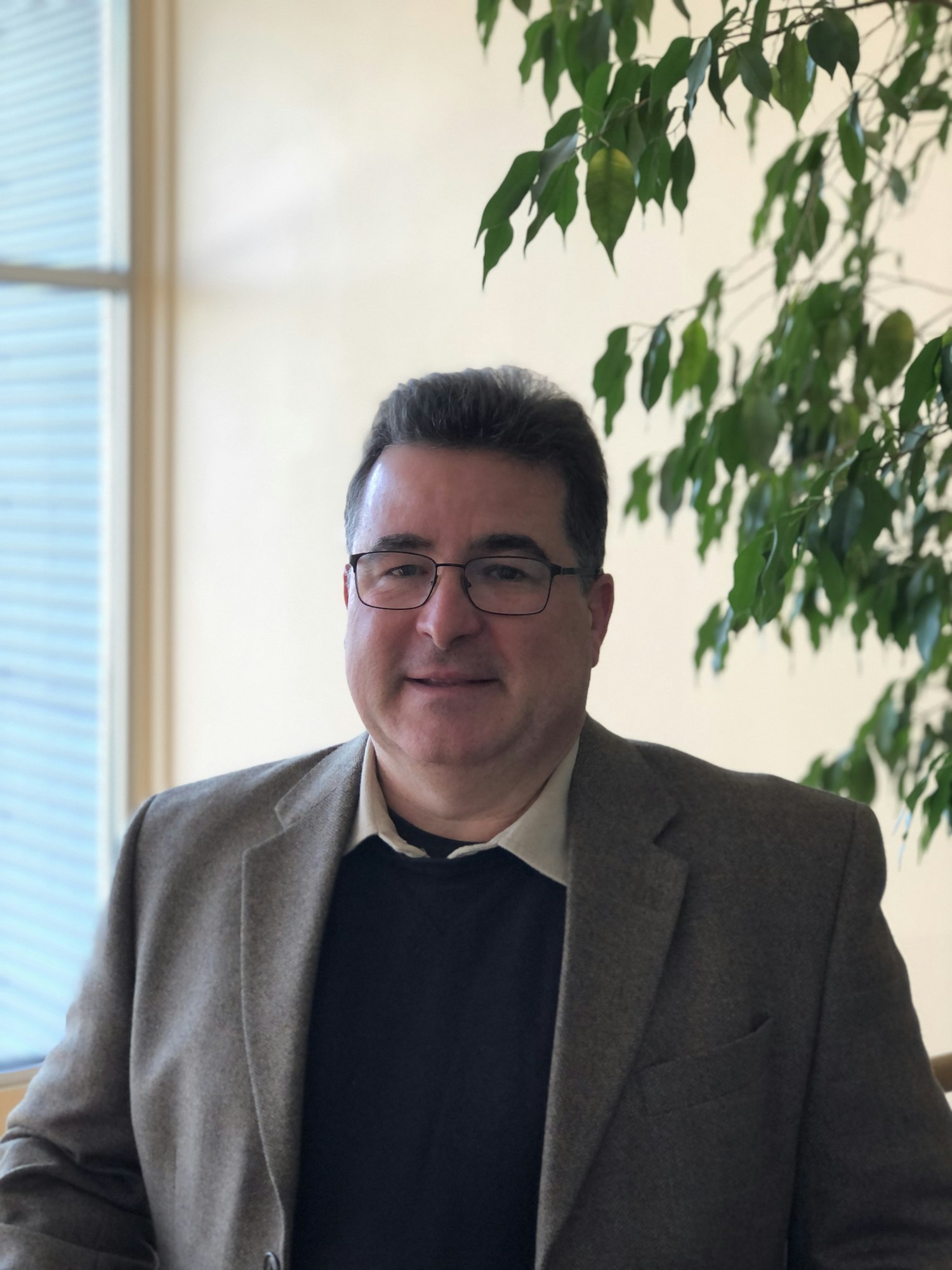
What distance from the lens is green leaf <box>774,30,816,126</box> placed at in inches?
47.1

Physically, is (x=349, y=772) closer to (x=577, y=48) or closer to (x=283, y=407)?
(x=577, y=48)

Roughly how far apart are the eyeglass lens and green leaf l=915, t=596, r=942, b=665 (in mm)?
475

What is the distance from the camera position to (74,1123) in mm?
1401

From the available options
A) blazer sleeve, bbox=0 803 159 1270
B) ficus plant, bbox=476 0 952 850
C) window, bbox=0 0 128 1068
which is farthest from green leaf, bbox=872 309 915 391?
window, bbox=0 0 128 1068

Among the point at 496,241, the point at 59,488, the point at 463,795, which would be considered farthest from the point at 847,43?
the point at 59,488

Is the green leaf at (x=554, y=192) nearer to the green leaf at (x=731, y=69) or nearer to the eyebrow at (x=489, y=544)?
the green leaf at (x=731, y=69)

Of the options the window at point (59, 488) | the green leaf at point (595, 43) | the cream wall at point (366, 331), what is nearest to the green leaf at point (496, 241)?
the green leaf at point (595, 43)

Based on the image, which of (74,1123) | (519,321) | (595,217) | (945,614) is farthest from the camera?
(519,321)

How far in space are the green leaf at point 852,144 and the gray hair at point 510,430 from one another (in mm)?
347

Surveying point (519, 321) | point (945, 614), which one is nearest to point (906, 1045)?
point (945, 614)

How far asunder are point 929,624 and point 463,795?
584 mm

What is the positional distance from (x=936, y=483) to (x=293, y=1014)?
36.7 inches

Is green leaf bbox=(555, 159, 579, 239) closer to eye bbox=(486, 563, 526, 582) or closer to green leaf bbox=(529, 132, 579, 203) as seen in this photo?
green leaf bbox=(529, 132, 579, 203)

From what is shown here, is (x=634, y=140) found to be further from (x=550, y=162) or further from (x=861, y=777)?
(x=861, y=777)
